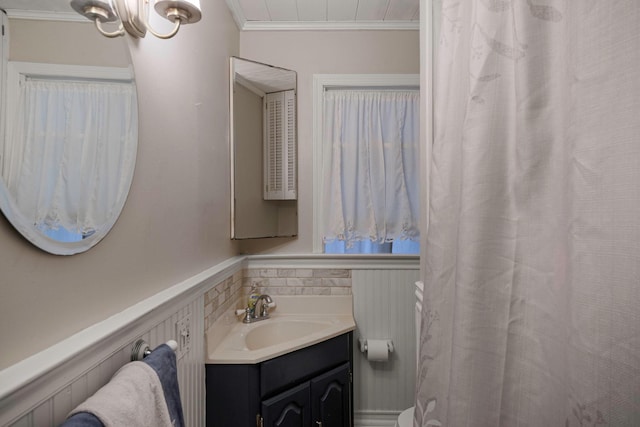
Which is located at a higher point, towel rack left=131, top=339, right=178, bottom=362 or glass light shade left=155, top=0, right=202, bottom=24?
glass light shade left=155, top=0, right=202, bottom=24

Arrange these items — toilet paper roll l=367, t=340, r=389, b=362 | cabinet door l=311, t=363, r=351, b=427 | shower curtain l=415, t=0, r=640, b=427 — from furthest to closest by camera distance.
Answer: toilet paper roll l=367, t=340, r=389, b=362
cabinet door l=311, t=363, r=351, b=427
shower curtain l=415, t=0, r=640, b=427

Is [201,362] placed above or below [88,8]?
below

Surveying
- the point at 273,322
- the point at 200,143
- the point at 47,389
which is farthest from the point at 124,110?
the point at 273,322

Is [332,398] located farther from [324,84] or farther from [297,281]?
[324,84]

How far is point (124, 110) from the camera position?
2.74 ft

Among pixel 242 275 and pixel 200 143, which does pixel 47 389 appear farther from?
pixel 242 275

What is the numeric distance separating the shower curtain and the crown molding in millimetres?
815

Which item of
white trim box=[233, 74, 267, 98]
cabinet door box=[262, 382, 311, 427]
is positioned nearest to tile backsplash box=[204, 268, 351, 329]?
cabinet door box=[262, 382, 311, 427]

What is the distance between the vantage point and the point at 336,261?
208 cm

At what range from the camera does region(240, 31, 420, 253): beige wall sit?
2115 millimetres

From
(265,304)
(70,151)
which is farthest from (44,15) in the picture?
(265,304)

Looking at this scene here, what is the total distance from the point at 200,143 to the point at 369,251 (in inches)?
52.3

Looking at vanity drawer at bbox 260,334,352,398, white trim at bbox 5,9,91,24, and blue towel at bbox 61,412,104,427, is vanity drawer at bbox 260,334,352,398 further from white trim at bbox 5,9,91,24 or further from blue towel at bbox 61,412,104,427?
white trim at bbox 5,9,91,24

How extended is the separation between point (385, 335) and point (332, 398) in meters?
0.59
